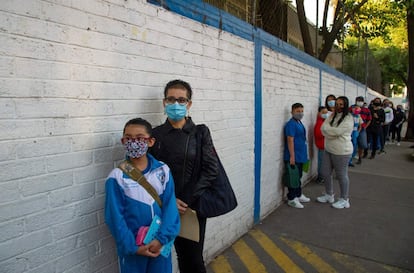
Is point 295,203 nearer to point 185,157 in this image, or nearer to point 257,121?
point 257,121

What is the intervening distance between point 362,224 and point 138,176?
3.75 metres

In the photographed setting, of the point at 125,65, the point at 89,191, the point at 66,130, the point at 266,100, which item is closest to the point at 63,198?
the point at 89,191

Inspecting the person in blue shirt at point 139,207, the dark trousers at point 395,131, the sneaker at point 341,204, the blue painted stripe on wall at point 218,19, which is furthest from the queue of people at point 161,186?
the dark trousers at point 395,131

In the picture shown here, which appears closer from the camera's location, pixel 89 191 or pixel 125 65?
pixel 89 191

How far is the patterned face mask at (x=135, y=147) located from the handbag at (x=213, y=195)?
1.47 ft

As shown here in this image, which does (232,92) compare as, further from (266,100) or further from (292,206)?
(292,206)

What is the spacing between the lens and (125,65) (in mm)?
2285

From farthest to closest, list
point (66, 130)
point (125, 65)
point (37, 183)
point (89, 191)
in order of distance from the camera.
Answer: point (125, 65)
point (89, 191)
point (66, 130)
point (37, 183)

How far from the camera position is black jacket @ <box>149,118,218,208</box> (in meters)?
2.26

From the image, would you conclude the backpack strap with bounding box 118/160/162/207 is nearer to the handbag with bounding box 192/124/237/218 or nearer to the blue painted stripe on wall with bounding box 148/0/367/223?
the handbag with bounding box 192/124/237/218

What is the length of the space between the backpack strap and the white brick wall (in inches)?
10.5

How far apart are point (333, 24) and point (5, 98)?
10.6 m

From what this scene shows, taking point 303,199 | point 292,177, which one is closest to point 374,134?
point 303,199

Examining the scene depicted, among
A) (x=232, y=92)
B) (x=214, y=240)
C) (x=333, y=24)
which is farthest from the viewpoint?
(x=333, y=24)
